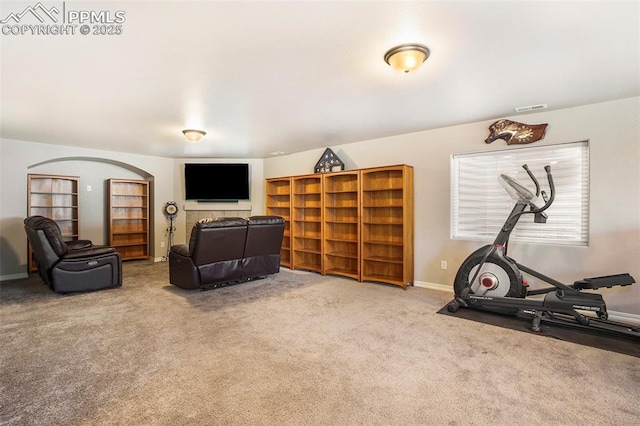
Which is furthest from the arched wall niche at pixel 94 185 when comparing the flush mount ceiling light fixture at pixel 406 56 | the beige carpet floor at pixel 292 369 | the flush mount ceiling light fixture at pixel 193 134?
the flush mount ceiling light fixture at pixel 406 56

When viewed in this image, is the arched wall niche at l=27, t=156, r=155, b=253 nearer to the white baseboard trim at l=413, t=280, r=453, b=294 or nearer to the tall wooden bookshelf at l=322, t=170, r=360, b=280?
the tall wooden bookshelf at l=322, t=170, r=360, b=280

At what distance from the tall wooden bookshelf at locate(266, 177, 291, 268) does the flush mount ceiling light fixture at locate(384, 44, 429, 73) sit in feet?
12.9

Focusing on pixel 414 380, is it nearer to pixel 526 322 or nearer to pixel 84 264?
pixel 526 322

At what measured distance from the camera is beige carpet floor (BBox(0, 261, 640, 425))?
1741mm

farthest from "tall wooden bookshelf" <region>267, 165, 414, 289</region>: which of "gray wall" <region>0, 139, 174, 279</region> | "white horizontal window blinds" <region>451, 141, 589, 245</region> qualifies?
"gray wall" <region>0, 139, 174, 279</region>

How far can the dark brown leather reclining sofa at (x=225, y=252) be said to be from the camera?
4.11 m

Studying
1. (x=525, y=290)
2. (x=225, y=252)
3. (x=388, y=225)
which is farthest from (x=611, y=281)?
(x=225, y=252)

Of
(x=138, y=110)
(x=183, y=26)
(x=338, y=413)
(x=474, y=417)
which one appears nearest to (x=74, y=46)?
(x=183, y=26)

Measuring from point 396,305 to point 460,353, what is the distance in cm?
122

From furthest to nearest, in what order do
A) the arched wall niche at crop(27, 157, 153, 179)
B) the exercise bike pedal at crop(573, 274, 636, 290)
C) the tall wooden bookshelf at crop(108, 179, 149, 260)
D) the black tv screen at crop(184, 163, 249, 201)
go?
the black tv screen at crop(184, 163, 249, 201)
the tall wooden bookshelf at crop(108, 179, 149, 260)
the arched wall niche at crop(27, 157, 153, 179)
the exercise bike pedal at crop(573, 274, 636, 290)

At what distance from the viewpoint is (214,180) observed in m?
6.81

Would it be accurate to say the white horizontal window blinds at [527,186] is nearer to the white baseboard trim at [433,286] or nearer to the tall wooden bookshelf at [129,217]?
the white baseboard trim at [433,286]

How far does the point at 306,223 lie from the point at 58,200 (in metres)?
4.98

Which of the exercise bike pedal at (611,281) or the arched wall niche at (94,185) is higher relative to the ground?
the arched wall niche at (94,185)
